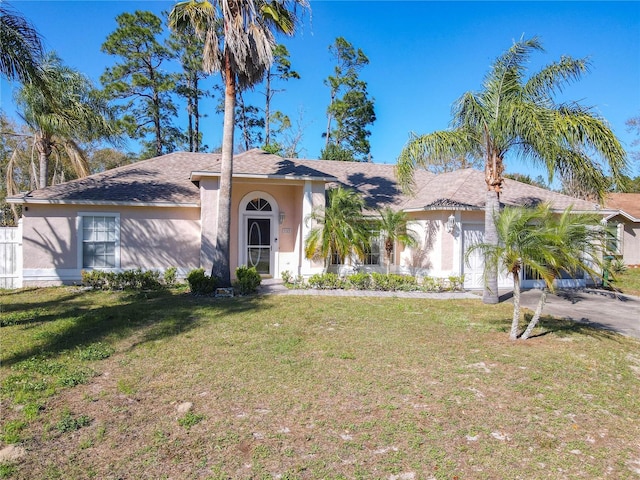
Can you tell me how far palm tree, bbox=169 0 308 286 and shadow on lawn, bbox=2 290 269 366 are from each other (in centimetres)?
196

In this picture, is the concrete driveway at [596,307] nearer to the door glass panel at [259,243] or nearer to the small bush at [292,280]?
the small bush at [292,280]

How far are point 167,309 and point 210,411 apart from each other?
592 cm

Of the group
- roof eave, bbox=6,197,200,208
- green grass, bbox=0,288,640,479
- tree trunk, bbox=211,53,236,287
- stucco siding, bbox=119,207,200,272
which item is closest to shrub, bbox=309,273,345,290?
tree trunk, bbox=211,53,236,287

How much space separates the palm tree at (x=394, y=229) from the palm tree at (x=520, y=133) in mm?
1936

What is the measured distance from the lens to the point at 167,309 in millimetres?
10000

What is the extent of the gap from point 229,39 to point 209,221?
5707 millimetres

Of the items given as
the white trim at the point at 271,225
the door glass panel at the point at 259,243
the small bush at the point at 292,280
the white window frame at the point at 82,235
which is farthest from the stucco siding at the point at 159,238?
the small bush at the point at 292,280

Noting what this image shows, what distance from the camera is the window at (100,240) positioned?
1389cm

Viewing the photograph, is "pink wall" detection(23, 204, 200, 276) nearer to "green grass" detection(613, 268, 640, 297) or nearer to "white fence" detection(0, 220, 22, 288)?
"white fence" detection(0, 220, 22, 288)

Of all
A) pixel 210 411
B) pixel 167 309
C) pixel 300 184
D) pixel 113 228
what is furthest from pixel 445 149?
pixel 113 228

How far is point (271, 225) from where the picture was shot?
1534 centimetres

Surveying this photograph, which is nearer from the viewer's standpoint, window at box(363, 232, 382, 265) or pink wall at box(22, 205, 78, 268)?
pink wall at box(22, 205, 78, 268)

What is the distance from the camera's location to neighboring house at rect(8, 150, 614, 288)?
1362cm

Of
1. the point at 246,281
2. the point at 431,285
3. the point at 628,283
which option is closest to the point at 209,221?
the point at 246,281
